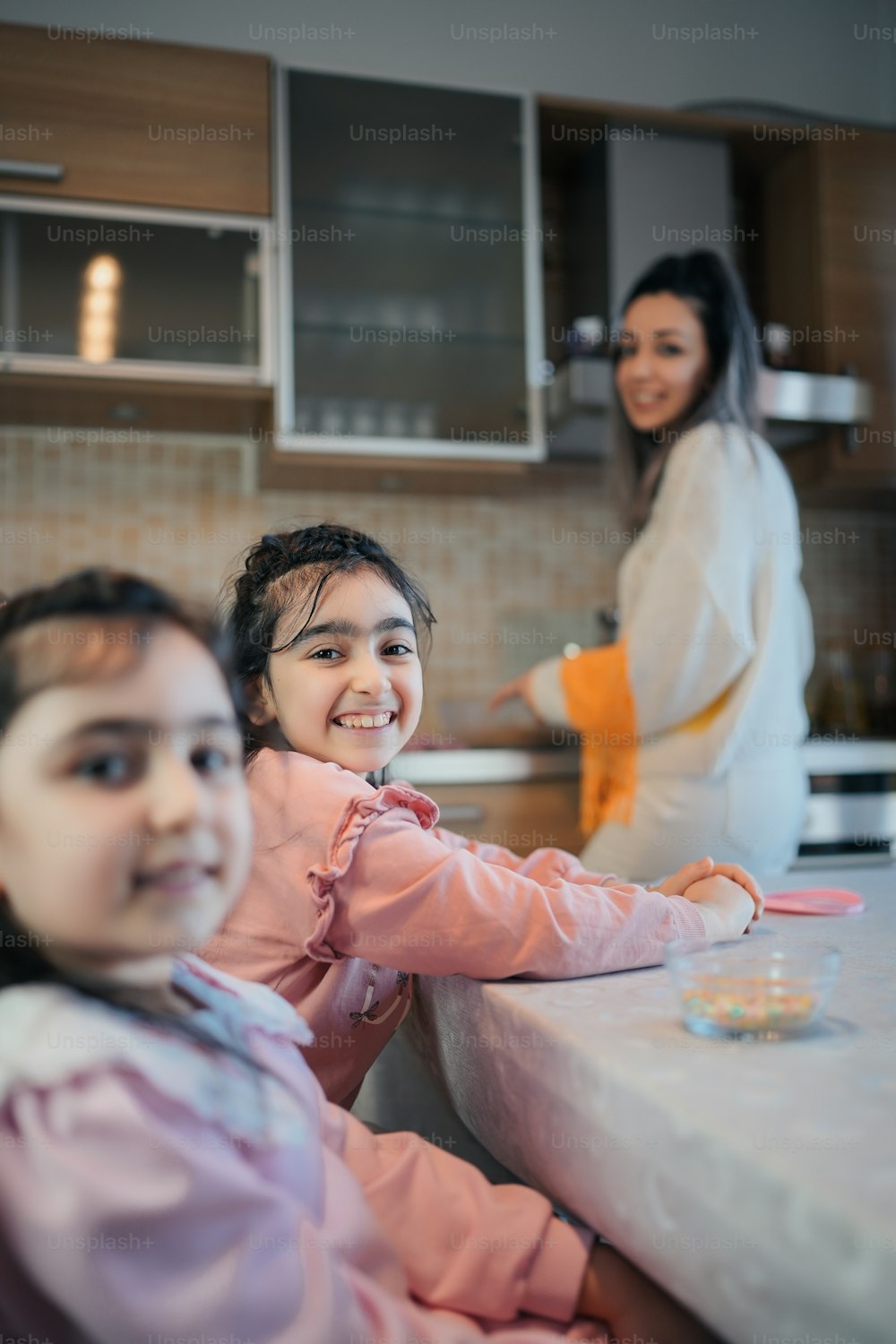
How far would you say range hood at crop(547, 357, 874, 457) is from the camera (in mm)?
2281

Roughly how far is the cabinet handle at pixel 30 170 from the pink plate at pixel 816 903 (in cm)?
→ 187

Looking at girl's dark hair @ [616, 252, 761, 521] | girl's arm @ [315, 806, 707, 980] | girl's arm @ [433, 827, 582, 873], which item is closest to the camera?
girl's arm @ [315, 806, 707, 980]

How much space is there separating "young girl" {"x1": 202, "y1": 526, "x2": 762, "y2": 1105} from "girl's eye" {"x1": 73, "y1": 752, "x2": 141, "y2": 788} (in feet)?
0.79

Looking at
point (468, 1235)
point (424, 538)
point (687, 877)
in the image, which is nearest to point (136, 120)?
point (424, 538)

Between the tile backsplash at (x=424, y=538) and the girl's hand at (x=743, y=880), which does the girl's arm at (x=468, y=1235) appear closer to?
the girl's hand at (x=743, y=880)

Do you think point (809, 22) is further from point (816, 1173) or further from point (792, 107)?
point (816, 1173)

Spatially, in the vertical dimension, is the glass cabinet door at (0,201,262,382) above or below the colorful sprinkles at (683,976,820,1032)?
above

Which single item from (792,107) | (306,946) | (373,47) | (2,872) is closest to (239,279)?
(373,47)

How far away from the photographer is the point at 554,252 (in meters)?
2.81

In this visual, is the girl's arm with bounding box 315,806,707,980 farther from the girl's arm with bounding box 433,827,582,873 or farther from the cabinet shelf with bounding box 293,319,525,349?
the cabinet shelf with bounding box 293,319,525,349

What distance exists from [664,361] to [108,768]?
1534 mm

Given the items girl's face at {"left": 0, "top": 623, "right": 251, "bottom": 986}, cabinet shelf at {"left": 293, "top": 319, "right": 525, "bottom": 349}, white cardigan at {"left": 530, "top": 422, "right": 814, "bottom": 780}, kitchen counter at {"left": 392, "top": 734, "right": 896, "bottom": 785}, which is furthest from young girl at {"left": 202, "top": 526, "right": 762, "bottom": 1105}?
cabinet shelf at {"left": 293, "top": 319, "right": 525, "bottom": 349}

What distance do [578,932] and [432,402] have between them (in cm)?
185

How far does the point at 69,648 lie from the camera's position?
51 centimetres
